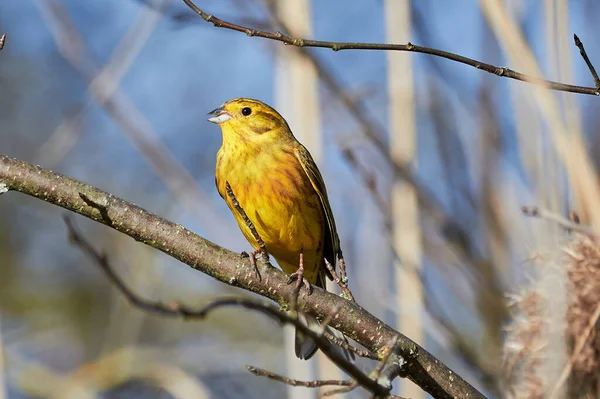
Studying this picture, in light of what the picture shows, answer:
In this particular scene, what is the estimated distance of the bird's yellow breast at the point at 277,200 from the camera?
3.42 m

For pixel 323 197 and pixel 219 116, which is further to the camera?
pixel 219 116

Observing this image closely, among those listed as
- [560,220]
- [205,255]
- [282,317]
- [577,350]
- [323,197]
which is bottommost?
[282,317]

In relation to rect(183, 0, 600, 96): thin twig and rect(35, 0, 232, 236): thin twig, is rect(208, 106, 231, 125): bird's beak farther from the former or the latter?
rect(183, 0, 600, 96): thin twig

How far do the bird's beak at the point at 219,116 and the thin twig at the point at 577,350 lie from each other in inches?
73.2

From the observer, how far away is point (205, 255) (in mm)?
2340

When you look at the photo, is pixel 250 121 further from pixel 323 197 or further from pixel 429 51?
pixel 429 51

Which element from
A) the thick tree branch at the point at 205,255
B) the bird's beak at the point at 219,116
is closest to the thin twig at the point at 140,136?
the bird's beak at the point at 219,116

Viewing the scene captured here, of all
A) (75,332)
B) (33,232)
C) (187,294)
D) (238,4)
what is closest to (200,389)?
(238,4)

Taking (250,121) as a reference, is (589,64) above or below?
below

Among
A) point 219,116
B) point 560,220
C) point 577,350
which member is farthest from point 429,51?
point 219,116

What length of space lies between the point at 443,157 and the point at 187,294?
13.1 ft

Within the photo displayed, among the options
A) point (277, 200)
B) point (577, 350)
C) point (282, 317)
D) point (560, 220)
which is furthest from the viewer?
point (277, 200)

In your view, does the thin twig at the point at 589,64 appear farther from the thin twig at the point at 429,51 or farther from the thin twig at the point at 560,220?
the thin twig at the point at 560,220

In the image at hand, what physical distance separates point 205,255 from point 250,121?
1.58 m
